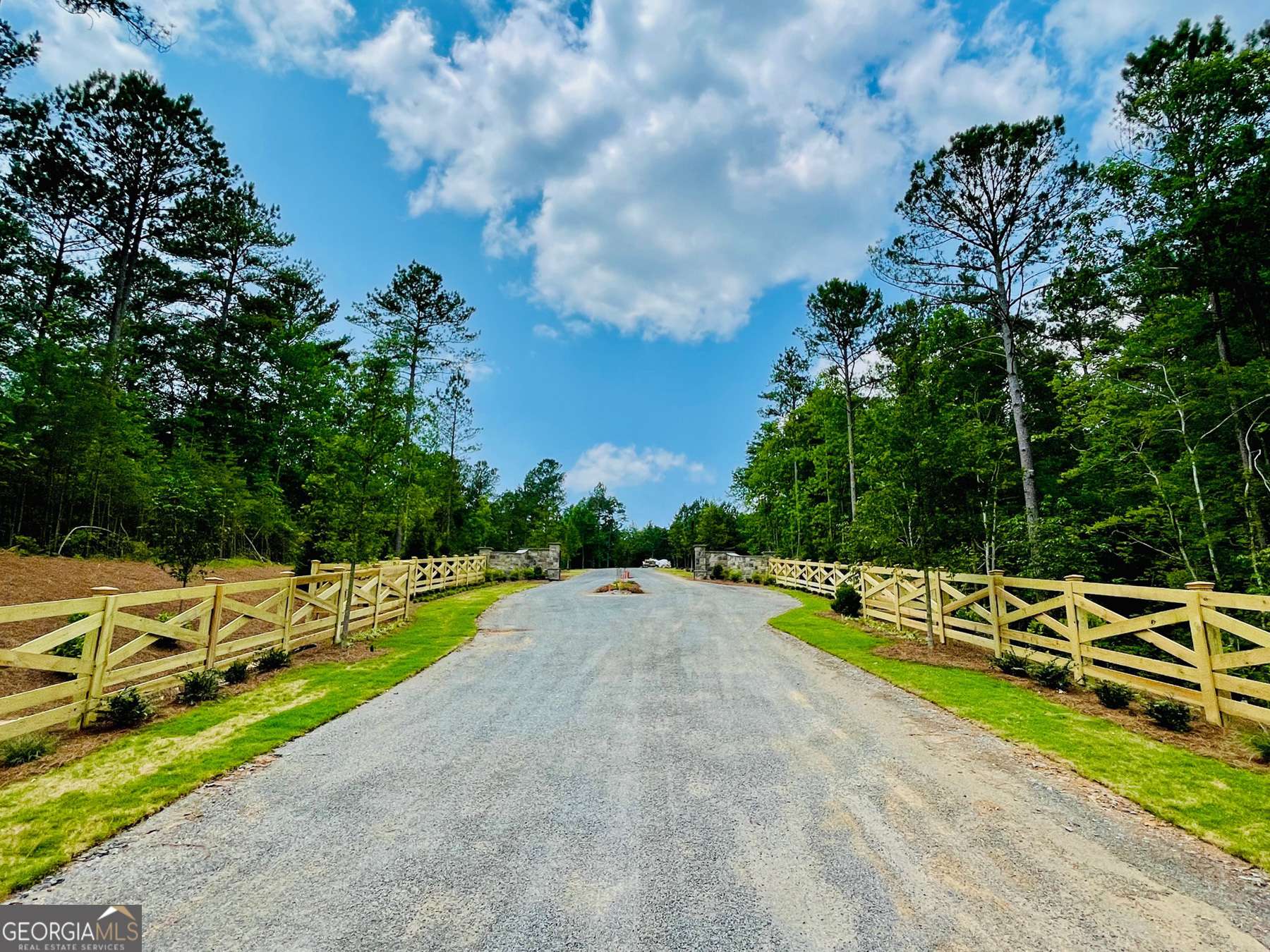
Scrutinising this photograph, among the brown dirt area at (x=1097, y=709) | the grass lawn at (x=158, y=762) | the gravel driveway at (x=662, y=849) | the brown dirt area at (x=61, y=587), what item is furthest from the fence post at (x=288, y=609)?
the brown dirt area at (x=1097, y=709)

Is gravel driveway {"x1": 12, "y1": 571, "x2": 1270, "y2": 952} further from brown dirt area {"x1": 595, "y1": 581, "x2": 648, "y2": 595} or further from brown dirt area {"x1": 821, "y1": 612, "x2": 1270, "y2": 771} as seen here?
brown dirt area {"x1": 595, "y1": 581, "x2": 648, "y2": 595}

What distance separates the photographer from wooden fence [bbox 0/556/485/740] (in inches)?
176

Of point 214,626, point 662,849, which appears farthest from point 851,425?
point 214,626

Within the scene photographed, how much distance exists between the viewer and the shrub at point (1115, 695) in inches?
227

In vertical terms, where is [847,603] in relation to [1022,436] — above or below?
below

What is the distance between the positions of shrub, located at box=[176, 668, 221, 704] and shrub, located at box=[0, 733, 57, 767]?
1.43m

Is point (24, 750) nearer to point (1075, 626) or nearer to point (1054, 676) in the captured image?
point (1054, 676)

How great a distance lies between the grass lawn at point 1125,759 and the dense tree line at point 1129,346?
11.0 ft

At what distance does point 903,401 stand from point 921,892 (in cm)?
865

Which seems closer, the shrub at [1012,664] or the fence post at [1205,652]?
the fence post at [1205,652]

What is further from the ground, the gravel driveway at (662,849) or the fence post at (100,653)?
the fence post at (100,653)

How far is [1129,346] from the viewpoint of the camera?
11008 millimetres

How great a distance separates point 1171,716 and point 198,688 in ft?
33.4

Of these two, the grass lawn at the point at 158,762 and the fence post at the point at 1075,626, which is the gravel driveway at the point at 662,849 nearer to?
the grass lawn at the point at 158,762
